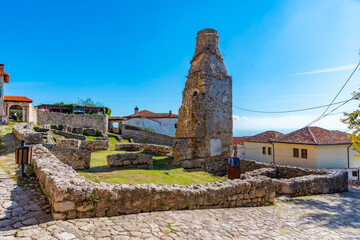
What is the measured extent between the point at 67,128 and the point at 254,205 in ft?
91.7

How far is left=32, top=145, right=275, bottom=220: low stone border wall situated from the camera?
13.1ft

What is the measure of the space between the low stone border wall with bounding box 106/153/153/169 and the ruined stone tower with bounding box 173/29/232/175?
2.67 m

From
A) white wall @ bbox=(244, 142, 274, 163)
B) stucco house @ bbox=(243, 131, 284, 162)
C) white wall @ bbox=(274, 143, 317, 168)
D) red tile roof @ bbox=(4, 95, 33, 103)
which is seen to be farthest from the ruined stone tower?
red tile roof @ bbox=(4, 95, 33, 103)

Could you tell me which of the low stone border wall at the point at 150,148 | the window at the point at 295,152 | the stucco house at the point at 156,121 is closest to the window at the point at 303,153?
the window at the point at 295,152

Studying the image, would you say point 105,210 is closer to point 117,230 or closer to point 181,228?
point 117,230

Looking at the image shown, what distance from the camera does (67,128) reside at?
28.9m

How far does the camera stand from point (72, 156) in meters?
9.53

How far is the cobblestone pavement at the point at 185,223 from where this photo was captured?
3.51m

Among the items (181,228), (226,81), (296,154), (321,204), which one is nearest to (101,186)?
(181,228)

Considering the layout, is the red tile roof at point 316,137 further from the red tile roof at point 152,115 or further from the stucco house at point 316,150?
the red tile roof at point 152,115

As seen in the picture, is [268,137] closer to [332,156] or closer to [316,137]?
[316,137]

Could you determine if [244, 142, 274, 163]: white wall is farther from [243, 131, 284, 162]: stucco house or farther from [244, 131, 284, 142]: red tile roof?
[244, 131, 284, 142]: red tile roof

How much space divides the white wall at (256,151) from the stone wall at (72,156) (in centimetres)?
2239

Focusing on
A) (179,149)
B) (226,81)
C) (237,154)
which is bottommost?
(237,154)
